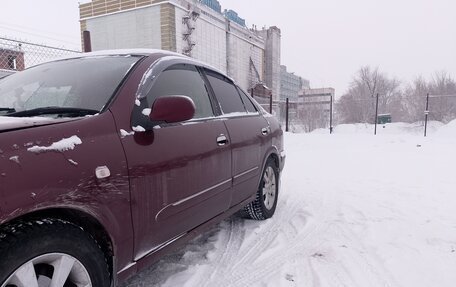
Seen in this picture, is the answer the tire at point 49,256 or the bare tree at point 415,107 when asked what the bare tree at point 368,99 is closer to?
the bare tree at point 415,107

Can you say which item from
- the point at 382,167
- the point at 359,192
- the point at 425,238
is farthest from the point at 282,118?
the point at 425,238

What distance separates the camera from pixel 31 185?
4.68 ft

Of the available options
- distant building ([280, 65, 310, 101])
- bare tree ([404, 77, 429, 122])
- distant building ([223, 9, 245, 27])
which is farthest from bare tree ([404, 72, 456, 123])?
distant building ([280, 65, 310, 101])

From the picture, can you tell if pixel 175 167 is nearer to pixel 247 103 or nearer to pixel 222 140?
pixel 222 140

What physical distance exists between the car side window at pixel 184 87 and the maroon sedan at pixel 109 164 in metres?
0.01

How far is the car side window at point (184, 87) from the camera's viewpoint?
8.21 ft

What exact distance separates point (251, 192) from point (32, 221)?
2381 millimetres

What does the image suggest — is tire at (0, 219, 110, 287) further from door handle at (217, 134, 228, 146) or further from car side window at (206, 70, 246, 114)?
car side window at (206, 70, 246, 114)

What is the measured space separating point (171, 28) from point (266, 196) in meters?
35.1

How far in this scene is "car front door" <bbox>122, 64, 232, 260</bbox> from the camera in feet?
6.57

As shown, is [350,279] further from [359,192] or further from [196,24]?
[196,24]

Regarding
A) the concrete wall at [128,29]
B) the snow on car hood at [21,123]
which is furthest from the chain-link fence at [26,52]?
the concrete wall at [128,29]

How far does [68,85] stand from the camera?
2.33 meters

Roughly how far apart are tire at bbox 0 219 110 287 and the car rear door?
157cm
